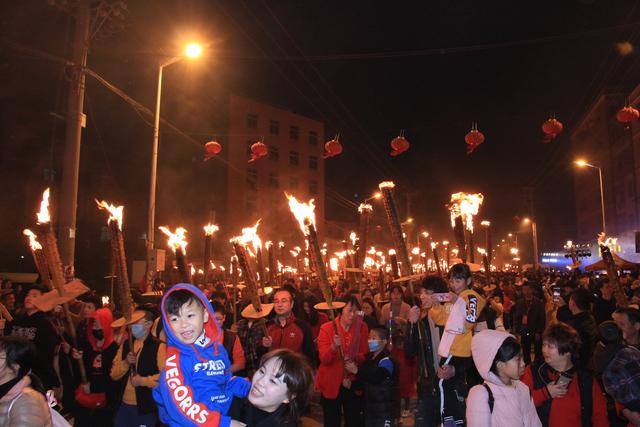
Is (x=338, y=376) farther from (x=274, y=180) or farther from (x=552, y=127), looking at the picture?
(x=274, y=180)

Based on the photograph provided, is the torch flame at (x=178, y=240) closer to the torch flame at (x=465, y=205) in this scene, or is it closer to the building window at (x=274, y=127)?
the torch flame at (x=465, y=205)

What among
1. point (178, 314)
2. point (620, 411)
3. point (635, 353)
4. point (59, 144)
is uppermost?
point (59, 144)

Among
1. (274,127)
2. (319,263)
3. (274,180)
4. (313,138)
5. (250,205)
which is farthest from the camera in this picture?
(313,138)

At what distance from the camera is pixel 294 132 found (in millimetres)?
52312

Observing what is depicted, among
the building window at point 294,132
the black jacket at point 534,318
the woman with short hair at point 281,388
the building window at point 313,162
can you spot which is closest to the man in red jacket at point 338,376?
the woman with short hair at point 281,388

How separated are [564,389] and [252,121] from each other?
45794 millimetres

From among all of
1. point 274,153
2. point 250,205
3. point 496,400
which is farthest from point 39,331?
point 274,153

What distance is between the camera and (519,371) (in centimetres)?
371

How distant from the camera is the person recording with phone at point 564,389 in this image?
4309 mm

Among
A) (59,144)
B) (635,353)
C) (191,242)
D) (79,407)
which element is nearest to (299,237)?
(191,242)

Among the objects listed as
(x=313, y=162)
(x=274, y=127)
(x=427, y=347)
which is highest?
(x=274, y=127)

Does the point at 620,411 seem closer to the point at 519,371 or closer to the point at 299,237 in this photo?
the point at 519,371

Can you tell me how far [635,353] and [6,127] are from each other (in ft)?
81.9

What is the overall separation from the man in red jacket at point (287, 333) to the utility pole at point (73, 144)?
661 cm
